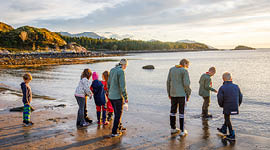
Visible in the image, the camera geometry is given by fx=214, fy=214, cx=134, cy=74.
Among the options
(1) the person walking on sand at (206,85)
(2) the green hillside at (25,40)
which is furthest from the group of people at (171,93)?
(2) the green hillside at (25,40)

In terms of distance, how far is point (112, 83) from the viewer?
6.25 meters

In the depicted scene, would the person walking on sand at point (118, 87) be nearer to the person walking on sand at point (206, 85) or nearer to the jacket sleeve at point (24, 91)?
the jacket sleeve at point (24, 91)

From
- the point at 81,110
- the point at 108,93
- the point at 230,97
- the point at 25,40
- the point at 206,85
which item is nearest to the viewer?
the point at 230,97

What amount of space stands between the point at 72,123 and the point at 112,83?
283cm

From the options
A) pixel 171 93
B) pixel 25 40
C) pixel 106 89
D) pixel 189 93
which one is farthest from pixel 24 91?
pixel 25 40

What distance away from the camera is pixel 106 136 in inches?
258

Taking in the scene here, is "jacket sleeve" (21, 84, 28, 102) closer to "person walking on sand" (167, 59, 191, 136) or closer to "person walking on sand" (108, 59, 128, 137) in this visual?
"person walking on sand" (108, 59, 128, 137)

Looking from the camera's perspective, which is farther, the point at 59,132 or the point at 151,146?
the point at 59,132

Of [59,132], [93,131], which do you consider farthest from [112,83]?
[59,132]

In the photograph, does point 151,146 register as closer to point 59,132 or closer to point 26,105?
point 59,132

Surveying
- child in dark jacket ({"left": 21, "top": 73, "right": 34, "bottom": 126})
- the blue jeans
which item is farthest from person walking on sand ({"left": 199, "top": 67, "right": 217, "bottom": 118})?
child in dark jacket ({"left": 21, "top": 73, "right": 34, "bottom": 126})

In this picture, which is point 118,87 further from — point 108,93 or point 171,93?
point 171,93

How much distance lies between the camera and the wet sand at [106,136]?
230 inches

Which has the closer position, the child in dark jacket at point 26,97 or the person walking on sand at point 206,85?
the child in dark jacket at point 26,97
